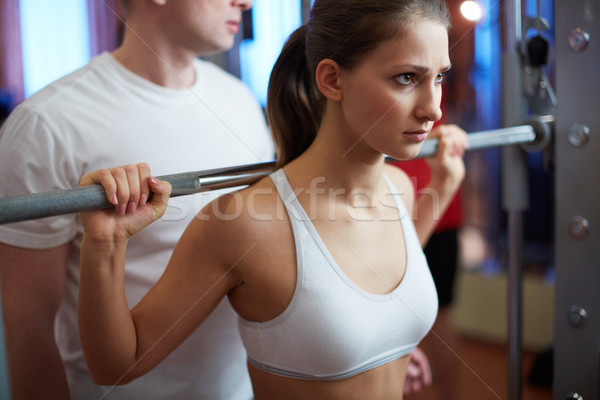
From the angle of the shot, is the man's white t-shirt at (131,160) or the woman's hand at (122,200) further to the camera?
the man's white t-shirt at (131,160)

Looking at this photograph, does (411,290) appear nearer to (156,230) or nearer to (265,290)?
(265,290)

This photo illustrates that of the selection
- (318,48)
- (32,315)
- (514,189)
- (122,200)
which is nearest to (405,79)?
(318,48)

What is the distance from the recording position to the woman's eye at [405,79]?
0.66m

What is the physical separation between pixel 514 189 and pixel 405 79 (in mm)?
483

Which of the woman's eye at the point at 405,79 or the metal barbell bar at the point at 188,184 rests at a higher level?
the woman's eye at the point at 405,79

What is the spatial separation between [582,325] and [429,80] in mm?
546

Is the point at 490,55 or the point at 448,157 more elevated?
the point at 490,55

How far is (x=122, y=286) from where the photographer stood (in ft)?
1.99

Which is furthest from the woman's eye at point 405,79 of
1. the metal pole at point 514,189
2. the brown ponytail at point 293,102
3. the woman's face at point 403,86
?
the metal pole at point 514,189

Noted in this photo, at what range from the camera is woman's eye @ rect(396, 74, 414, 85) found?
0.66 meters

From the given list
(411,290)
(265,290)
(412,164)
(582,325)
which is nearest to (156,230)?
(265,290)

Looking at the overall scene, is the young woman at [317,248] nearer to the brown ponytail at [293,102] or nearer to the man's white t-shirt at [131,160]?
the brown ponytail at [293,102]

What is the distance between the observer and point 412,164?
157 centimetres

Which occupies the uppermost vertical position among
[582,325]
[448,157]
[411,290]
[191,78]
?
[191,78]
